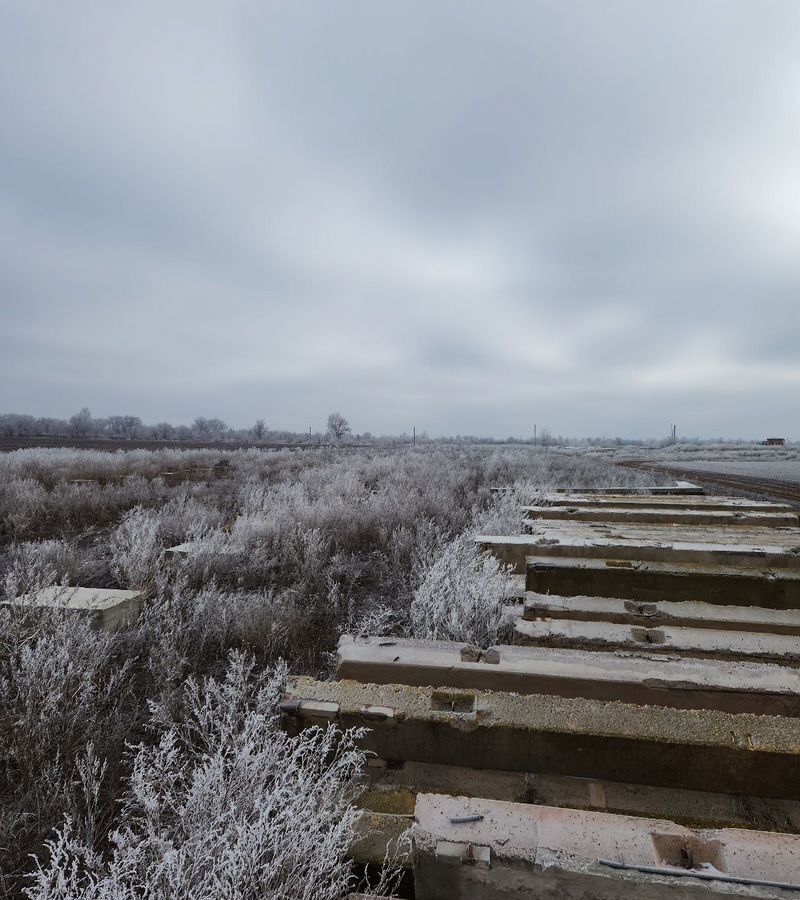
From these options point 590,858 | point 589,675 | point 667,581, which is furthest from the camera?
point 667,581

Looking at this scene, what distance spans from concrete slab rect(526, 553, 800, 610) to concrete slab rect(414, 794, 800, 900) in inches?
61.8

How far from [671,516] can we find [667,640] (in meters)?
2.39

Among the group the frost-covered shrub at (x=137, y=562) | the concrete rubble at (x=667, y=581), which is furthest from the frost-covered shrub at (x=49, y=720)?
the concrete rubble at (x=667, y=581)

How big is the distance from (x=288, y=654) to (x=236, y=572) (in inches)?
69.2

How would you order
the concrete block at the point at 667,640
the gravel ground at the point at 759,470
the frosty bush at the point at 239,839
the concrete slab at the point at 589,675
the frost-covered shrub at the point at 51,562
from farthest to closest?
the gravel ground at the point at 759,470 < the frost-covered shrub at the point at 51,562 < the concrete block at the point at 667,640 < the concrete slab at the point at 589,675 < the frosty bush at the point at 239,839

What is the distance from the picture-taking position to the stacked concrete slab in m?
1.20

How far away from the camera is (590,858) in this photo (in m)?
1.18

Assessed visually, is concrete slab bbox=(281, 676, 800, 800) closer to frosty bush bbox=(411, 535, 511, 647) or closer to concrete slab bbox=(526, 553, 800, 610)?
frosty bush bbox=(411, 535, 511, 647)

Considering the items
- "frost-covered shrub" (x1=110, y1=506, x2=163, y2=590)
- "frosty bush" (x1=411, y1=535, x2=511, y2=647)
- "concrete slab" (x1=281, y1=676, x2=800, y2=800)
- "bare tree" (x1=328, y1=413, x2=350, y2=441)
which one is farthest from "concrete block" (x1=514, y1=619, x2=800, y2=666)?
"bare tree" (x1=328, y1=413, x2=350, y2=441)

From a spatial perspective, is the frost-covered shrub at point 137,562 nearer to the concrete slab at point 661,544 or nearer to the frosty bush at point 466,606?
the frosty bush at point 466,606

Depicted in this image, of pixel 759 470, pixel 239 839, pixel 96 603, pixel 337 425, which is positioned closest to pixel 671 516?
pixel 239 839

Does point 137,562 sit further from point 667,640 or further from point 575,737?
point 667,640

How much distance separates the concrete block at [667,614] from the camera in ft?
7.88

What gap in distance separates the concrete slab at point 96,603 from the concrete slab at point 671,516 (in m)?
3.58
